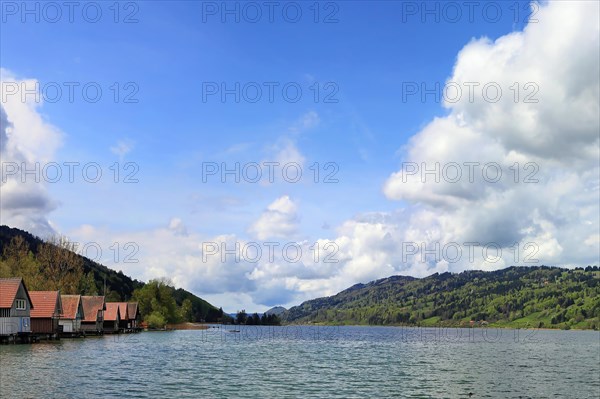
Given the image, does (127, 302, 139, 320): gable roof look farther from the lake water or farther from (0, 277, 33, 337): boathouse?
the lake water

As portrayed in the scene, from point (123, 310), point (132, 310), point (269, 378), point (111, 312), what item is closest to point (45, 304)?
point (111, 312)

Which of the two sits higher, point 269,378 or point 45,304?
point 45,304

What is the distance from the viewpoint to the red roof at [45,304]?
120 meters

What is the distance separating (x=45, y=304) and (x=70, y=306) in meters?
19.3

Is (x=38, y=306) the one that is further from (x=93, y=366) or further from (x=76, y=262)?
(x=93, y=366)

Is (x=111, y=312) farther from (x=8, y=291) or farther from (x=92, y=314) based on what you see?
(x=8, y=291)

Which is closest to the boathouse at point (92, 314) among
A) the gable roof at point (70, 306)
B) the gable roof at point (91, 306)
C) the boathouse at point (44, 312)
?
the gable roof at point (91, 306)

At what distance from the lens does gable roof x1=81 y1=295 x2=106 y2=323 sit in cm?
15600

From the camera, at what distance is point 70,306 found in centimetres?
13950

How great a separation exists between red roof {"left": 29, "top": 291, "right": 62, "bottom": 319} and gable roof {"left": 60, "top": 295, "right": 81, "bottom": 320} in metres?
14.8

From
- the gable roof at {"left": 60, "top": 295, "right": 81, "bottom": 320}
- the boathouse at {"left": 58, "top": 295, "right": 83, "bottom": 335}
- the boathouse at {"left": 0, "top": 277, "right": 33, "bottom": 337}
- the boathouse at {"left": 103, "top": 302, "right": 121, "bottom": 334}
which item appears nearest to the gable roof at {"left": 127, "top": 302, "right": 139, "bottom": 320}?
the boathouse at {"left": 103, "top": 302, "right": 121, "bottom": 334}

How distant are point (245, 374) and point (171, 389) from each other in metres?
15.9

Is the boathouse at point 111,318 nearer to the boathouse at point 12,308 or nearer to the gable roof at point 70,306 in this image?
the gable roof at point 70,306

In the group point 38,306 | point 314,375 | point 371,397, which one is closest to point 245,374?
point 314,375
